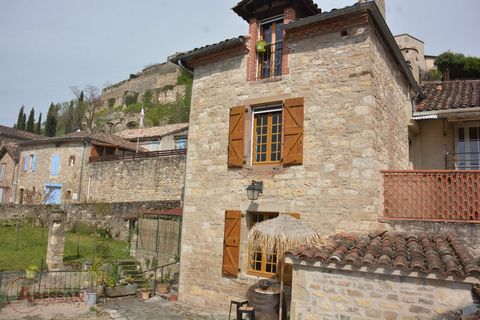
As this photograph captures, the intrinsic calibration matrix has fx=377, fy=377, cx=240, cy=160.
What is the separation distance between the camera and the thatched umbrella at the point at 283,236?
7109 millimetres

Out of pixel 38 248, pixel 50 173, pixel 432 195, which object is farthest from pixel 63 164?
pixel 432 195

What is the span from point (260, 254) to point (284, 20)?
5791 mm

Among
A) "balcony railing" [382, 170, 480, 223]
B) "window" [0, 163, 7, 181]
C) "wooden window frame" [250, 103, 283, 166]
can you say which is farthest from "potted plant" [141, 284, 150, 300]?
"window" [0, 163, 7, 181]

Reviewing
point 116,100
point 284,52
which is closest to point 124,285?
point 284,52

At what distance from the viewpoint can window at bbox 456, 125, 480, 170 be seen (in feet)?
35.5

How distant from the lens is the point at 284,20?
9.41 metres

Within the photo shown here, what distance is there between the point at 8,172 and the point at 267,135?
107 ft

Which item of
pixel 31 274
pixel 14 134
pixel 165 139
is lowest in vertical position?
pixel 31 274

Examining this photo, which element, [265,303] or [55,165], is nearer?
[265,303]

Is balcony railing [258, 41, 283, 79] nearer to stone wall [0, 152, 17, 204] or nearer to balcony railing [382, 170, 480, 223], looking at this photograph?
balcony railing [382, 170, 480, 223]

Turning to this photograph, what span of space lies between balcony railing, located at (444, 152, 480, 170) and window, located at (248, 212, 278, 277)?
5803mm

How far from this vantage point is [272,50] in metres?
9.68

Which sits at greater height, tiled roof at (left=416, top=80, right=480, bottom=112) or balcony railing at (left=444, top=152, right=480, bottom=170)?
tiled roof at (left=416, top=80, right=480, bottom=112)

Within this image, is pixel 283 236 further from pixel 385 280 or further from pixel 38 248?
pixel 38 248
